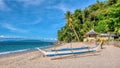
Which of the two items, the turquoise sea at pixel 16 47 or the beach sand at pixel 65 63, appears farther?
the turquoise sea at pixel 16 47

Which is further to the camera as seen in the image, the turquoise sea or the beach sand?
the turquoise sea

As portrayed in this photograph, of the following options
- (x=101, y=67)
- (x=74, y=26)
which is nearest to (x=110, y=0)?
(x=74, y=26)

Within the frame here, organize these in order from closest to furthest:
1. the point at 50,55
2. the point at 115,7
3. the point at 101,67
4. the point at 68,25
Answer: the point at 101,67 → the point at 50,55 → the point at 115,7 → the point at 68,25

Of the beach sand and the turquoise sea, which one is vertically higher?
the beach sand

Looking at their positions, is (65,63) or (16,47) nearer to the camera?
(65,63)

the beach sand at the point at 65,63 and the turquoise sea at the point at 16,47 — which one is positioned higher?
the beach sand at the point at 65,63

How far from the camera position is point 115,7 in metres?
35.3

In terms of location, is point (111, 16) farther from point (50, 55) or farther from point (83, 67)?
point (83, 67)

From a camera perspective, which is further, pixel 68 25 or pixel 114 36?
pixel 68 25

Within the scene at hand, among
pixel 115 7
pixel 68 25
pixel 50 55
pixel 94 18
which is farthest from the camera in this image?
pixel 94 18

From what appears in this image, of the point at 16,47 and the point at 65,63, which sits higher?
the point at 65,63

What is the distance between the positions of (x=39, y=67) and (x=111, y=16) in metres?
26.3

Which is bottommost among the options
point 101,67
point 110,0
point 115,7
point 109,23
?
point 101,67

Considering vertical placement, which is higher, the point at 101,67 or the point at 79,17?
the point at 79,17
